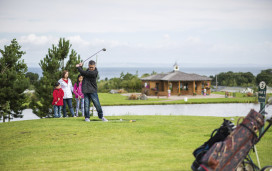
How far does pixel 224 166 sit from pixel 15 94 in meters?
16.9

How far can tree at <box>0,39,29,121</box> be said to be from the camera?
18.6m

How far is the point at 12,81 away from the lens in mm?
18984

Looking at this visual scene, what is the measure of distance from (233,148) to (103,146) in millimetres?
3693

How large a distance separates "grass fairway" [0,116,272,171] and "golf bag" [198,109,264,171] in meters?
1.27

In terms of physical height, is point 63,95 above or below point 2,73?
below

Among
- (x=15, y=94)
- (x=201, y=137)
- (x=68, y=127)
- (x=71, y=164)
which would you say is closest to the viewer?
(x=71, y=164)

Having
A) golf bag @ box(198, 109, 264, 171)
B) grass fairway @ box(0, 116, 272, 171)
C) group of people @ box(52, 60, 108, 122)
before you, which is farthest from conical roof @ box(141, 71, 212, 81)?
golf bag @ box(198, 109, 264, 171)

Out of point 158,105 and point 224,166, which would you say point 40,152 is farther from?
point 158,105

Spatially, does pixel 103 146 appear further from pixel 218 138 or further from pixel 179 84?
pixel 179 84

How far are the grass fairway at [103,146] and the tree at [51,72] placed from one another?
7.40 meters

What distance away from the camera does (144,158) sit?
6184 millimetres

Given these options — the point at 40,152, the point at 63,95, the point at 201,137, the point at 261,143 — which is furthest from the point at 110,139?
the point at 63,95

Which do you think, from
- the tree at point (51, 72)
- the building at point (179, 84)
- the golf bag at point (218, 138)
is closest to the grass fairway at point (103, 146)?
the golf bag at point (218, 138)

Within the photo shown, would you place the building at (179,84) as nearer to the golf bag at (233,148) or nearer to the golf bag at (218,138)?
the golf bag at (218,138)
